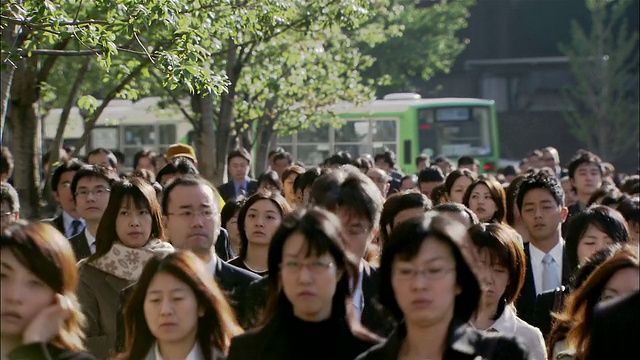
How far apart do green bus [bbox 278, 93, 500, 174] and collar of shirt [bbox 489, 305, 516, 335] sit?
22580mm

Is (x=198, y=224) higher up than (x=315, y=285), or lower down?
higher up

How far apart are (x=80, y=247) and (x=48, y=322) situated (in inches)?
172

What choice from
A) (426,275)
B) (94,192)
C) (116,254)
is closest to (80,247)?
(94,192)

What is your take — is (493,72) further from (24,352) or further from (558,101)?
(24,352)

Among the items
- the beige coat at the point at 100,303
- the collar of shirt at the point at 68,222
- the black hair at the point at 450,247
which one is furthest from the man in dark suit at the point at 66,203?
the black hair at the point at 450,247

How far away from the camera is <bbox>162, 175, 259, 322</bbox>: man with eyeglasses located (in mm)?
6379

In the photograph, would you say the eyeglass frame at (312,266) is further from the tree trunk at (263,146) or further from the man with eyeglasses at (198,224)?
the tree trunk at (263,146)

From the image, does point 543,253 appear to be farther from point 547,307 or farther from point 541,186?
point 547,307

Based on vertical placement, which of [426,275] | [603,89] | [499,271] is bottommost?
[499,271]

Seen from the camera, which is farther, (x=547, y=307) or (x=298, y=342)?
Result: (x=547, y=307)

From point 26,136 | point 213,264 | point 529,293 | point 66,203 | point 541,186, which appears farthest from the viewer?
point 26,136

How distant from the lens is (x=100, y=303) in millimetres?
6715

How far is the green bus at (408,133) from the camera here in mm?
29438

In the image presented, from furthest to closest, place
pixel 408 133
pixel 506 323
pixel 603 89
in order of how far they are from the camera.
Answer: pixel 603 89, pixel 408 133, pixel 506 323
